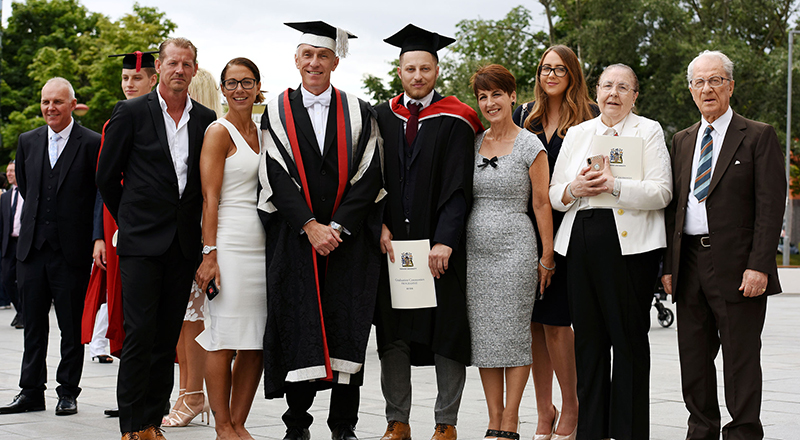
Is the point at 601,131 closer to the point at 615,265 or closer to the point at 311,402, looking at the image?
the point at 615,265

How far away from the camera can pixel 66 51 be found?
3309 centimetres

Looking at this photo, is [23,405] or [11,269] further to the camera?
[11,269]

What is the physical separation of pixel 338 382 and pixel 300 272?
0.66 m

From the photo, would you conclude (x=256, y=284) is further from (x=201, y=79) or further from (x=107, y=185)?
(x=201, y=79)

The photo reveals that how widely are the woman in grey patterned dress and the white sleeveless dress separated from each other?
122cm

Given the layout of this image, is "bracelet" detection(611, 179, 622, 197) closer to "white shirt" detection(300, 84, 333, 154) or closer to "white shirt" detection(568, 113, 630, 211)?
"white shirt" detection(568, 113, 630, 211)

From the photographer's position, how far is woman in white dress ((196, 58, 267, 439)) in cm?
484

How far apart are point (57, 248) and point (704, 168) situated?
4.22 metres

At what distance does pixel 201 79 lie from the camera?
616cm

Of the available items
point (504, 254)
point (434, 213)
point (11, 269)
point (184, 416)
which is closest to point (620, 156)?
A: point (504, 254)

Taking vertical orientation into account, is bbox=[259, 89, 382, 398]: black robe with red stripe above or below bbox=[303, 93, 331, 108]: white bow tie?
below

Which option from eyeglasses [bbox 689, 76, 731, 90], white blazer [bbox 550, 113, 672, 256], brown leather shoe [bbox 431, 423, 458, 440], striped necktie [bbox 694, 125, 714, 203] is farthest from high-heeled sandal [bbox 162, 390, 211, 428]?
eyeglasses [bbox 689, 76, 731, 90]

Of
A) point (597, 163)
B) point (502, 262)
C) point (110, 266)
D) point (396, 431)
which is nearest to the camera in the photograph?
point (597, 163)

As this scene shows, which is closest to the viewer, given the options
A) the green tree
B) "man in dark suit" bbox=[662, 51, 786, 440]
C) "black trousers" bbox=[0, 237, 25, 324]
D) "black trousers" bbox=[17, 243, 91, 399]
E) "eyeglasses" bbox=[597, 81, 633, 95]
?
"man in dark suit" bbox=[662, 51, 786, 440]
